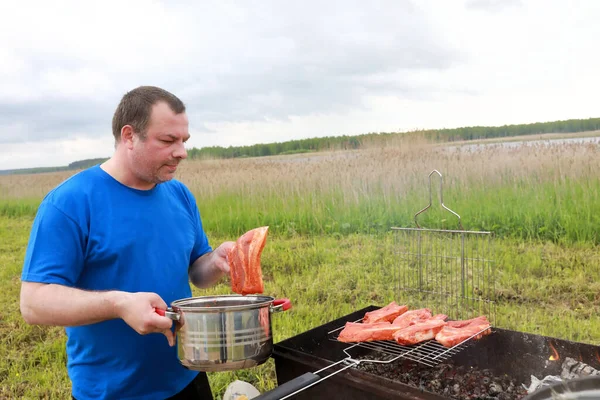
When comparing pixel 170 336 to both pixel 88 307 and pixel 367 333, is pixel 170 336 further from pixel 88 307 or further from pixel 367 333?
pixel 367 333

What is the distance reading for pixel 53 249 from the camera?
2.11 m

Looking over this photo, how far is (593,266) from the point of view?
5.35m

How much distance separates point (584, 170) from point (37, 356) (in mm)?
6600

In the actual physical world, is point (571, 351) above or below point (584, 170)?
below

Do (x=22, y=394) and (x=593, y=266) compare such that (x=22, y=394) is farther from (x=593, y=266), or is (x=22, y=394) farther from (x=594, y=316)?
(x=593, y=266)

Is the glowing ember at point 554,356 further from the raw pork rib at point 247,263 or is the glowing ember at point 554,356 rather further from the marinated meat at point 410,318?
the raw pork rib at point 247,263

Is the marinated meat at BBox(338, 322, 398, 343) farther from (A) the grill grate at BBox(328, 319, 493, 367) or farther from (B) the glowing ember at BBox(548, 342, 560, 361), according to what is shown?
(B) the glowing ember at BBox(548, 342, 560, 361)

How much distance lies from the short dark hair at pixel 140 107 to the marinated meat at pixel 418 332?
170 cm

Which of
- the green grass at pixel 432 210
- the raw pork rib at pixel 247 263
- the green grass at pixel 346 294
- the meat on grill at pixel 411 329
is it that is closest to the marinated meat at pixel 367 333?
the meat on grill at pixel 411 329

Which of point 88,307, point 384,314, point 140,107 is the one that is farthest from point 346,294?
point 88,307

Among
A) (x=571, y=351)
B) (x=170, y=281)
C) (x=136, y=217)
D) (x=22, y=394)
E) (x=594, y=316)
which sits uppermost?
(x=136, y=217)

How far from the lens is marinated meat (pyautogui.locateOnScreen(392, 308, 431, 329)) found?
119 inches

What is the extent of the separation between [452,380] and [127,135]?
6.43 ft

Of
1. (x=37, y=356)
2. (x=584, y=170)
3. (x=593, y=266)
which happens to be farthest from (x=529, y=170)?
(x=37, y=356)
